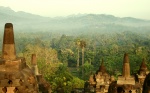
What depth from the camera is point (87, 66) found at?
71250 millimetres

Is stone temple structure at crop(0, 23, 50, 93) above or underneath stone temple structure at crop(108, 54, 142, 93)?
above

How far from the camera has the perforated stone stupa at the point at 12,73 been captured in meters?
12.2

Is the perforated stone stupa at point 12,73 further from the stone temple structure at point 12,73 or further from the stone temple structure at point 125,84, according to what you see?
the stone temple structure at point 125,84

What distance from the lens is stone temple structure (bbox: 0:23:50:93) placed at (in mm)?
12219

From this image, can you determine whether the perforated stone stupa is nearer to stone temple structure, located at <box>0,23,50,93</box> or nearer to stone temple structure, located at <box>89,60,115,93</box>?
stone temple structure, located at <box>0,23,50,93</box>

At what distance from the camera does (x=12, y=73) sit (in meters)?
12.4

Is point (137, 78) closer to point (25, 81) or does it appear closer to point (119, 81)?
point (119, 81)

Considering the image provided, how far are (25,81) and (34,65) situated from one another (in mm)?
7653

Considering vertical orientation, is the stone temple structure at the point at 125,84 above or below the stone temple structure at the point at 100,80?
above

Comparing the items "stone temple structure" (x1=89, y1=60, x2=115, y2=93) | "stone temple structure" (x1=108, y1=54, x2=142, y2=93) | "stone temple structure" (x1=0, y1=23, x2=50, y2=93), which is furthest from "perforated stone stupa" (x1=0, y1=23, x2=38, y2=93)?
"stone temple structure" (x1=89, y1=60, x2=115, y2=93)

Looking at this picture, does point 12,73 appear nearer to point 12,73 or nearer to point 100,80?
point 12,73

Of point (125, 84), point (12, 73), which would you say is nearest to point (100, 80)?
point (125, 84)

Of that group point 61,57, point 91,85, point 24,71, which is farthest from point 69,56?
point 24,71

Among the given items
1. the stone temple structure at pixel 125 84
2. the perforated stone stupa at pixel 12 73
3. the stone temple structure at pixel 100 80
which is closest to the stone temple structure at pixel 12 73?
the perforated stone stupa at pixel 12 73
